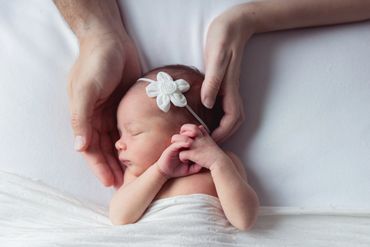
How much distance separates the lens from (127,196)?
43.1 inches

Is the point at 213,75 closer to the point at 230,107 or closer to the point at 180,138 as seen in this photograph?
the point at 230,107

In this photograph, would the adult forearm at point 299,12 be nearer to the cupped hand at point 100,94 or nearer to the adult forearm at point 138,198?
the cupped hand at point 100,94

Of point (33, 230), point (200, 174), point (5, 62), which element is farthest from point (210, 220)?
point (5, 62)

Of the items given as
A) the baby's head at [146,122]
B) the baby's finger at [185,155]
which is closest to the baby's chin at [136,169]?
the baby's head at [146,122]

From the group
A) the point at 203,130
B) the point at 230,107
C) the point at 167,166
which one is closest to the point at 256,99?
the point at 230,107

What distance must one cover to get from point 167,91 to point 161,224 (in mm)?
285

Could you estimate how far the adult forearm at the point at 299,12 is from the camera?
1306 millimetres

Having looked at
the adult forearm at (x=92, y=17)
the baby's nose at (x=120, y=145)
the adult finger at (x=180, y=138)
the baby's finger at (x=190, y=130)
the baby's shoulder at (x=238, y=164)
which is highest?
the adult forearm at (x=92, y=17)

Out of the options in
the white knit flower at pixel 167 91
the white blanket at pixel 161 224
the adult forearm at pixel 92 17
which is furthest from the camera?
the adult forearm at pixel 92 17

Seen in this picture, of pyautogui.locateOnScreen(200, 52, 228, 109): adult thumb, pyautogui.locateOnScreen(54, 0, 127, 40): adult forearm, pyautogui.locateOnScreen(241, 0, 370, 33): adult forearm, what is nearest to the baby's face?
pyautogui.locateOnScreen(200, 52, 228, 109): adult thumb

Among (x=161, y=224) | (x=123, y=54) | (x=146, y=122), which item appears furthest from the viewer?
(x=123, y=54)

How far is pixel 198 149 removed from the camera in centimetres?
109

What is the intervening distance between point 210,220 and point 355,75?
1.74 feet

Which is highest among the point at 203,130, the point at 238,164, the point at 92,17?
the point at 92,17
